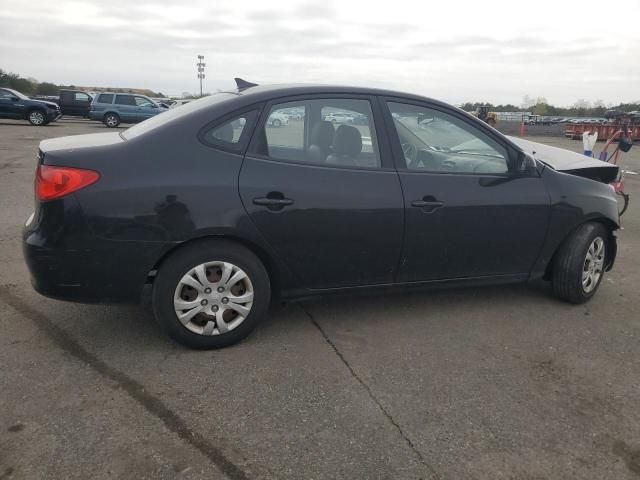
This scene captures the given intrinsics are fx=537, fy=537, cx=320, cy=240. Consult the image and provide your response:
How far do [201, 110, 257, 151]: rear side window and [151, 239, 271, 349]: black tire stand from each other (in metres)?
0.59

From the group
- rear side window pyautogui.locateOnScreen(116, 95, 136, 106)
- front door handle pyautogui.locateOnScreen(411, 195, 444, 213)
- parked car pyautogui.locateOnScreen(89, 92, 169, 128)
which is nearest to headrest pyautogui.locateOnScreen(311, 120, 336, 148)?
front door handle pyautogui.locateOnScreen(411, 195, 444, 213)

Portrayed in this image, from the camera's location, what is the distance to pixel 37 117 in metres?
23.6

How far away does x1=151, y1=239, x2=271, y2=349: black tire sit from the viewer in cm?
315

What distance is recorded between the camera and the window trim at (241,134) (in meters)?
3.22

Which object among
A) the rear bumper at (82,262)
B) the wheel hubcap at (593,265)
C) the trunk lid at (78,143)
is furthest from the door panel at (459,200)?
the trunk lid at (78,143)

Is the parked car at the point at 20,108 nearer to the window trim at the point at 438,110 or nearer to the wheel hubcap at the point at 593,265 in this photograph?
the window trim at the point at 438,110

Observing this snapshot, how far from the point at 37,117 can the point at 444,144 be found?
24256mm

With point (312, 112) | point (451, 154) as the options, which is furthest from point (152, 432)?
point (451, 154)

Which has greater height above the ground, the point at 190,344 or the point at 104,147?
the point at 104,147

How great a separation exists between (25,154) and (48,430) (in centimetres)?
1246

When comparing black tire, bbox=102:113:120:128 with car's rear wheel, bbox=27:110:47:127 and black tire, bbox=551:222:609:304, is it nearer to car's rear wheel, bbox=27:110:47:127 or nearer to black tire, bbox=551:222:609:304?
car's rear wheel, bbox=27:110:47:127

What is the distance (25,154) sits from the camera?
514 inches

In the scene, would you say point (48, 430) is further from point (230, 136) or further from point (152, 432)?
point (230, 136)

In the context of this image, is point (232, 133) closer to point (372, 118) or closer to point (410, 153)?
point (372, 118)
